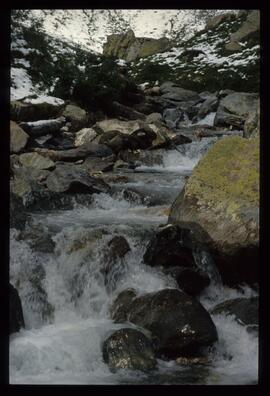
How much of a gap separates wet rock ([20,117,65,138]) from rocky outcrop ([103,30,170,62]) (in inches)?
1607

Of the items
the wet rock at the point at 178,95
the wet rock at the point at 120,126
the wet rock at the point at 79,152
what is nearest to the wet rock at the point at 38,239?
the wet rock at the point at 79,152

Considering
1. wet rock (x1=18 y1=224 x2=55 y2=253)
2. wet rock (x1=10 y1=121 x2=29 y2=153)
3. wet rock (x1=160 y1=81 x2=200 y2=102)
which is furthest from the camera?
wet rock (x1=160 y1=81 x2=200 y2=102)

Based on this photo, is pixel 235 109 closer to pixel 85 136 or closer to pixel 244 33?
pixel 85 136

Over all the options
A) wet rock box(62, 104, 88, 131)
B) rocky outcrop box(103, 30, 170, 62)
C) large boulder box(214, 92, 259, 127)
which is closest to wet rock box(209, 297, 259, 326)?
wet rock box(62, 104, 88, 131)

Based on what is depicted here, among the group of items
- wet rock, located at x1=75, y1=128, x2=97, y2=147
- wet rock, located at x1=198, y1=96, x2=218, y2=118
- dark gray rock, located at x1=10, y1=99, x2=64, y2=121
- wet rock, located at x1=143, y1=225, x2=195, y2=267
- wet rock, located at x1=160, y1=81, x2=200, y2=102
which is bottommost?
wet rock, located at x1=143, y1=225, x2=195, y2=267

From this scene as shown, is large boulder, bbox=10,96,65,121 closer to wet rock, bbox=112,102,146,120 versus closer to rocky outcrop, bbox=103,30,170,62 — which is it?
wet rock, bbox=112,102,146,120

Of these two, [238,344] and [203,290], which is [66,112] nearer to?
[203,290]

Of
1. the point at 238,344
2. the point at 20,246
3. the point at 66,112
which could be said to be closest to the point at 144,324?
the point at 238,344

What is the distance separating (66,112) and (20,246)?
11225 mm

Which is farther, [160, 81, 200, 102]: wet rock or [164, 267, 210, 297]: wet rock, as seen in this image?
[160, 81, 200, 102]: wet rock

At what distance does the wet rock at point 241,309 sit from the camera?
20.0 feet

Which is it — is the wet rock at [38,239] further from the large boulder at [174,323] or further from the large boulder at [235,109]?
the large boulder at [235,109]

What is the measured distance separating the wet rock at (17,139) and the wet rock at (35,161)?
2.95 feet

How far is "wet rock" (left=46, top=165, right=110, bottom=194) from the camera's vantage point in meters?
10.6
